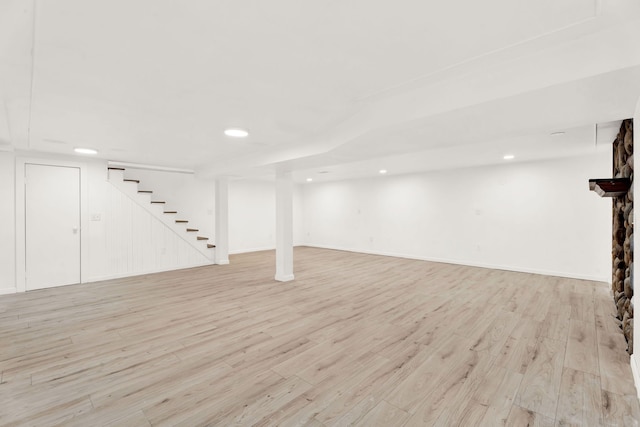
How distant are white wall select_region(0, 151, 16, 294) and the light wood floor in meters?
0.50

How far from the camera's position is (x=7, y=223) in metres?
4.50

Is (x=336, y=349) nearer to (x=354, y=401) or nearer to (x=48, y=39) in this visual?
(x=354, y=401)

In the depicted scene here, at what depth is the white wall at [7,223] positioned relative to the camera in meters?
4.46

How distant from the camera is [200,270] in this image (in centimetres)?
623

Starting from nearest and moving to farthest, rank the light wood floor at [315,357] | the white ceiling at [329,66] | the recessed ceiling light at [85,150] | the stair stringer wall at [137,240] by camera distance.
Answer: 1. the white ceiling at [329,66]
2. the light wood floor at [315,357]
3. the recessed ceiling light at [85,150]
4. the stair stringer wall at [137,240]

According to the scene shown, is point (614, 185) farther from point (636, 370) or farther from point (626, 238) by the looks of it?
point (636, 370)

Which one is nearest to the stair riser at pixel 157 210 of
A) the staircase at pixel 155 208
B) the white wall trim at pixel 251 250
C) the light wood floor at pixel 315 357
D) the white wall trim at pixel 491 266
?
the staircase at pixel 155 208

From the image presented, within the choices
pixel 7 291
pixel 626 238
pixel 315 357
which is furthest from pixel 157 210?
pixel 626 238

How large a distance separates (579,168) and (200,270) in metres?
7.82

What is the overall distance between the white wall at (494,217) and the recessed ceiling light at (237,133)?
17.3ft

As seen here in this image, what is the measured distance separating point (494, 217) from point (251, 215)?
6.66 m

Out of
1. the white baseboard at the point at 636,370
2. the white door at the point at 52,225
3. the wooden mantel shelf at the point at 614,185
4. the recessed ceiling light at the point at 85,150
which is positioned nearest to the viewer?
the white baseboard at the point at 636,370

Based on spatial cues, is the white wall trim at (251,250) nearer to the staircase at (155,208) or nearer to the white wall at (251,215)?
the white wall at (251,215)

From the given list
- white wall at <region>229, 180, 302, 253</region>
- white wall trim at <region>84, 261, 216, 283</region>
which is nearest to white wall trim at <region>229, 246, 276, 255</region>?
white wall at <region>229, 180, 302, 253</region>
